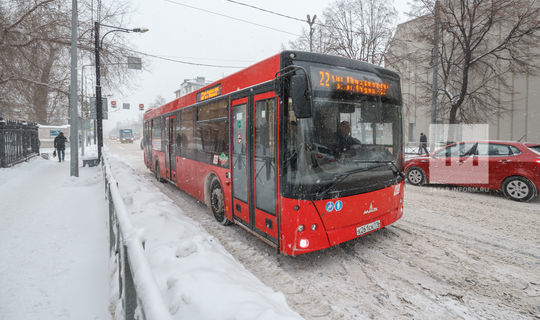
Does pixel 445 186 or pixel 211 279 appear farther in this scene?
pixel 445 186

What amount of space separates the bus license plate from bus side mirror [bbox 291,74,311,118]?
1.92 m

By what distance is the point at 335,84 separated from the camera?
157 inches

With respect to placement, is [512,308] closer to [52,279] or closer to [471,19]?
[52,279]

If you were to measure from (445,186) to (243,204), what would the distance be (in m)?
8.07

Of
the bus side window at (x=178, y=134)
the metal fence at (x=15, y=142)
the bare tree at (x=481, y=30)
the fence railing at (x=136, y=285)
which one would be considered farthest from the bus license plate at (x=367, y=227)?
the bare tree at (x=481, y=30)

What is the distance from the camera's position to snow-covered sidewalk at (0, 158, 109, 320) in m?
2.64

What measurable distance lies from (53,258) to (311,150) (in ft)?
11.5

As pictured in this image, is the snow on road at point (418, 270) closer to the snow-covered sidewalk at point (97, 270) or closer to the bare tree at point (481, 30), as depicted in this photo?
the snow-covered sidewalk at point (97, 270)

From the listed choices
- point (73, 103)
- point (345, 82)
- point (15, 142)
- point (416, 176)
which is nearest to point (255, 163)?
point (345, 82)

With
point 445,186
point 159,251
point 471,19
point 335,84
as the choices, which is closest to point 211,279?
point 159,251

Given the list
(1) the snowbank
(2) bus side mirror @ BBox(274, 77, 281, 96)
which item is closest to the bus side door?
(1) the snowbank

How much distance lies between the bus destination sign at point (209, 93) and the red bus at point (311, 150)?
42 centimetres

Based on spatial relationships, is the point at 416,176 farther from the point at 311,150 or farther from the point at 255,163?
the point at 311,150

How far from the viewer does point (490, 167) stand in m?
8.02
